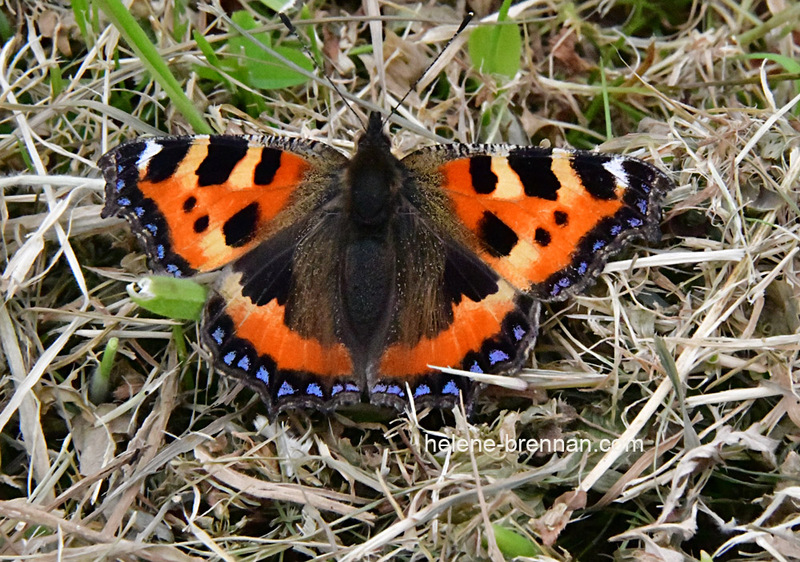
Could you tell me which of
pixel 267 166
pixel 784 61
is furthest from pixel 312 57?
pixel 784 61

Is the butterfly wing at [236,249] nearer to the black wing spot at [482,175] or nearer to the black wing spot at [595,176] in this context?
the black wing spot at [482,175]

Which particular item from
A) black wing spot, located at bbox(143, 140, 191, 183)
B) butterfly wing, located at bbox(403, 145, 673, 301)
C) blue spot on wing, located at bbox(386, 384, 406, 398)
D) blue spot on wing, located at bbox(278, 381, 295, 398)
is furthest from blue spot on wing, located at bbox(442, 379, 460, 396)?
black wing spot, located at bbox(143, 140, 191, 183)

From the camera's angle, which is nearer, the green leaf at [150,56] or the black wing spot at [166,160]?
the green leaf at [150,56]

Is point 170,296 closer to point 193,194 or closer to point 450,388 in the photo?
point 193,194

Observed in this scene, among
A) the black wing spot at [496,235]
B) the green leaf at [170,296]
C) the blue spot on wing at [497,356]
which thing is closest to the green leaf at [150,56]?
the green leaf at [170,296]

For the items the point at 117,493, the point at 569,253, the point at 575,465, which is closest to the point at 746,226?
the point at 569,253

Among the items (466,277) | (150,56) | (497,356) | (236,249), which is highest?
(150,56)

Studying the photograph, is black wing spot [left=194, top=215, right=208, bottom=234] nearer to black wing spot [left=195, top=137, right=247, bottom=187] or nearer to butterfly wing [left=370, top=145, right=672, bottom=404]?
black wing spot [left=195, top=137, right=247, bottom=187]

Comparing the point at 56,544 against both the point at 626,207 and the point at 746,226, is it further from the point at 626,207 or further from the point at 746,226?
the point at 746,226
